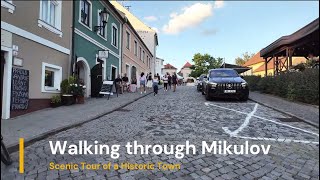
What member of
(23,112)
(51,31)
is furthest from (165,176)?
(51,31)

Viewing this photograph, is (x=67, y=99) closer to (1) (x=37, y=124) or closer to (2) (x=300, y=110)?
(1) (x=37, y=124)

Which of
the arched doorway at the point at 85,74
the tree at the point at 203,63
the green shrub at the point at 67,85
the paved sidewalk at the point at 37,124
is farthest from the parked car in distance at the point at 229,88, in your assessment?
the tree at the point at 203,63

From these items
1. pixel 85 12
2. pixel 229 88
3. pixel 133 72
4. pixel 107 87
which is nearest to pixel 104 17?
pixel 85 12

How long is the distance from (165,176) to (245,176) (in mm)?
984

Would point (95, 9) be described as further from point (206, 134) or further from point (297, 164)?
point (297, 164)

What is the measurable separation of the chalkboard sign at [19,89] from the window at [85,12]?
6.58m

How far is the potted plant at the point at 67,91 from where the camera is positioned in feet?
37.6

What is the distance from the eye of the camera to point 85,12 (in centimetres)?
1531

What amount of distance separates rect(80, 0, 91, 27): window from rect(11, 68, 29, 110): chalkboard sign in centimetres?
658

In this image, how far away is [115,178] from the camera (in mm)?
3490

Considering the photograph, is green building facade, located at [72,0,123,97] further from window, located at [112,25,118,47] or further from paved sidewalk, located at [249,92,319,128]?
paved sidewalk, located at [249,92,319,128]

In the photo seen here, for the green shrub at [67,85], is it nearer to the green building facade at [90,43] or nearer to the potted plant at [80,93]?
the potted plant at [80,93]

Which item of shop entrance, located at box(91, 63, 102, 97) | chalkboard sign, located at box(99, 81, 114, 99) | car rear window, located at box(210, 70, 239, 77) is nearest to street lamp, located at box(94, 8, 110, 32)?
shop entrance, located at box(91, 63, 102, 97)

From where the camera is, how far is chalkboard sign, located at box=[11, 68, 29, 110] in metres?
8.31
